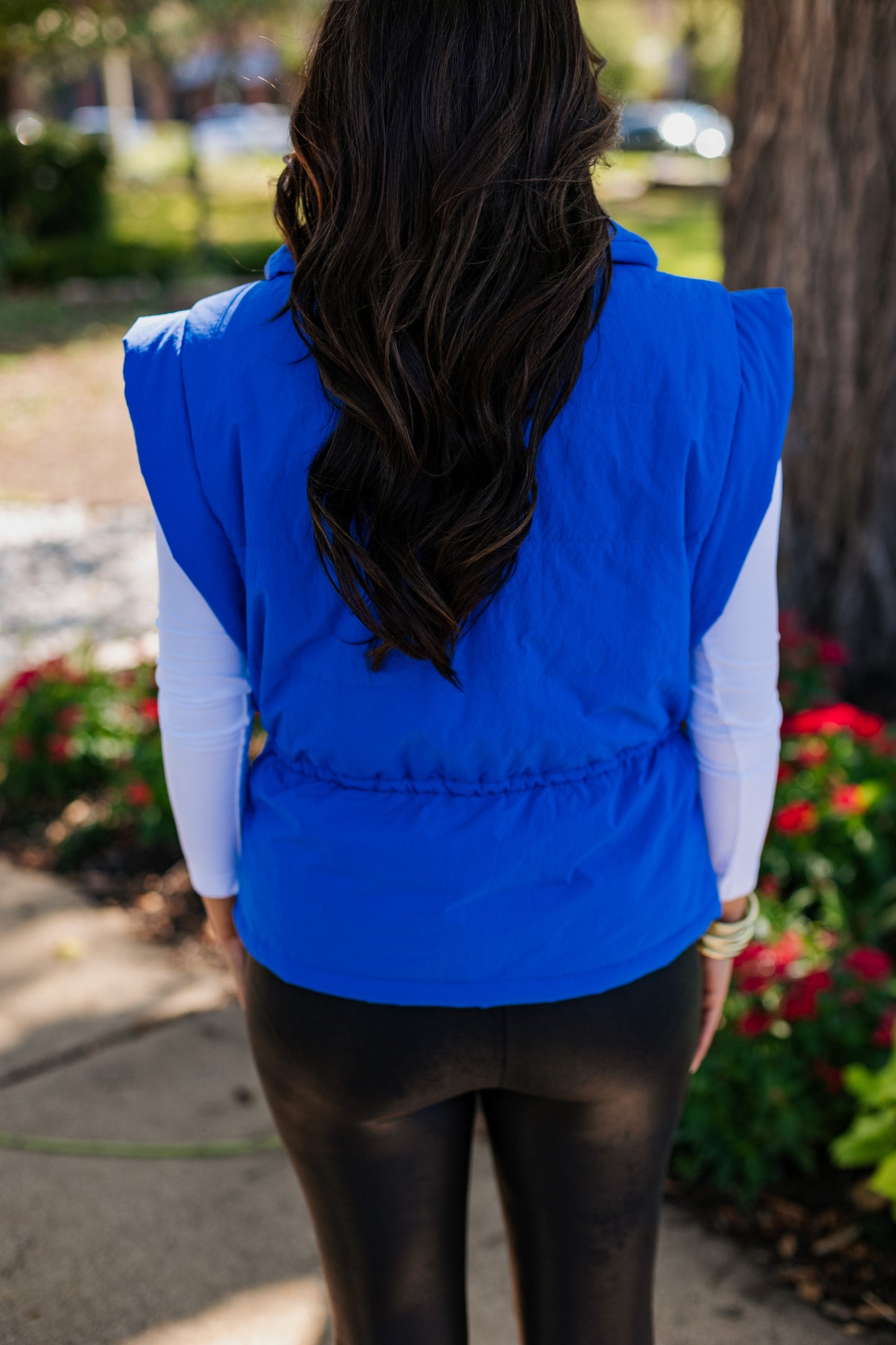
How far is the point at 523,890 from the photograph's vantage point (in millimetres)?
1166

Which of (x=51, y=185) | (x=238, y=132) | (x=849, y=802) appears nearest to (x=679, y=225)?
(x=51, y=185)

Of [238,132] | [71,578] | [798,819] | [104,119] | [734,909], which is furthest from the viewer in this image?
[104,119]

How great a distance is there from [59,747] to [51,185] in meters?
16.1

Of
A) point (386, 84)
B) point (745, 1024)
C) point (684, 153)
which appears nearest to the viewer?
point (386, 84)

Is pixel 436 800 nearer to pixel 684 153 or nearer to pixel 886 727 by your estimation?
pixel 886 727

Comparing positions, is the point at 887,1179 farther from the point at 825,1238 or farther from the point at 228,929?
the point at 228,929

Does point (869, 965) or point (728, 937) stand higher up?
point (728, 937)

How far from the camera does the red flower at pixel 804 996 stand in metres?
2.33

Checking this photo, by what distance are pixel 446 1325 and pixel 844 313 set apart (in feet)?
9.64

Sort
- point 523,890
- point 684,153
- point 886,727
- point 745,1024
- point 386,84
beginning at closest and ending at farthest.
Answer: point 386,84, point 523,890, point 745,1024, point 886,727, point 684,153

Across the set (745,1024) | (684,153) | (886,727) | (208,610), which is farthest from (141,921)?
(684,153)

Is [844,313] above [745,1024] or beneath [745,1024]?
above

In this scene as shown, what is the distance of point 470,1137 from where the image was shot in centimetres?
133

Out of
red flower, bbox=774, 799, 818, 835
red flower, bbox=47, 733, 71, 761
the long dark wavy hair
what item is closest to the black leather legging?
the long dark wavy hair
